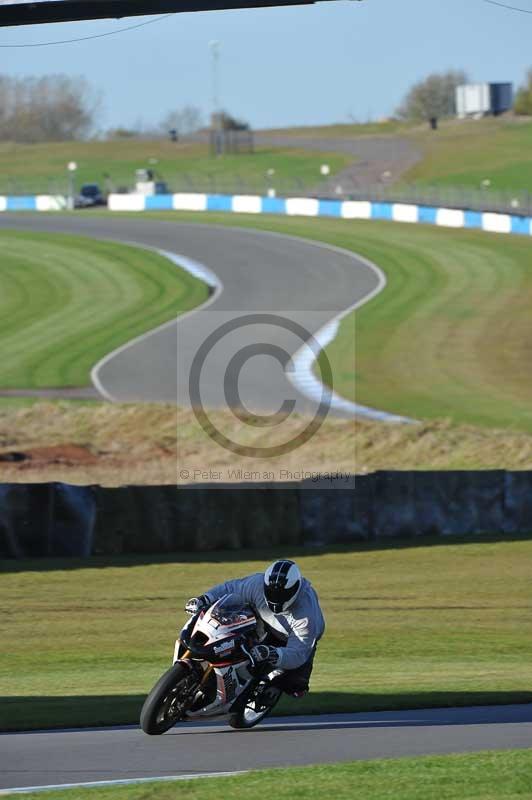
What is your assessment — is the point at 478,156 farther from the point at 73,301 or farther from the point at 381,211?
the point at 73,301

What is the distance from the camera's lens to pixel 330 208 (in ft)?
253

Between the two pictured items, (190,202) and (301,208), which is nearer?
(301,208)

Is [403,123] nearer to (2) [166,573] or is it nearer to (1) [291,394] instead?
(1) [291,394]

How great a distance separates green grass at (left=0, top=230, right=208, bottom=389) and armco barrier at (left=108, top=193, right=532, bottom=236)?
52.9 feet

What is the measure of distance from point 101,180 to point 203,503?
8905cm

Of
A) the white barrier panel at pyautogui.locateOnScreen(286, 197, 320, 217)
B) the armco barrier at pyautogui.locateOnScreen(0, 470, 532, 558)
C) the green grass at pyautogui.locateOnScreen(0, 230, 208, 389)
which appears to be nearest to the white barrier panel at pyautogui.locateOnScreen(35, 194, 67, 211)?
the white barrier panel at pyautogui.locateOnScreen(286, 197, 320, 217)

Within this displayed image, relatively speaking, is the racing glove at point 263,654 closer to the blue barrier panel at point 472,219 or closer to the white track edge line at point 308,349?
the white track edge line at point 308,349

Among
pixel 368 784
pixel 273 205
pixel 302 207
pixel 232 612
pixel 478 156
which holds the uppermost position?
pixel 478 156

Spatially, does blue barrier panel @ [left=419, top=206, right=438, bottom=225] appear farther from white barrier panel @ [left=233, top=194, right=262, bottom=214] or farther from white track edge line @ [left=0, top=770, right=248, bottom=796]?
white track edge line @ [left=0, top=770, right=248, bottom=796]

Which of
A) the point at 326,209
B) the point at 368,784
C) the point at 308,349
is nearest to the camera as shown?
the point at 368,784

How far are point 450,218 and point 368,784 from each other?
63.4 metres

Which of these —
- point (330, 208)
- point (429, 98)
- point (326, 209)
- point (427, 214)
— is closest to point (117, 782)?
point (427, 214)

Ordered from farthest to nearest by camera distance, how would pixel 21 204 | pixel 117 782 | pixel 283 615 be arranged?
1. pixel 21 204
2. pixel 283 615
3. pixel 117 782

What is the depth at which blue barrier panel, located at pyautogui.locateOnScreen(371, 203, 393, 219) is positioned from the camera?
73.6 meters
